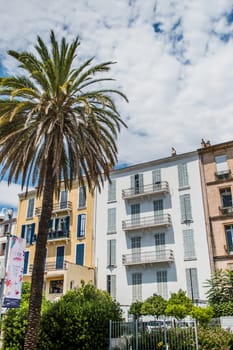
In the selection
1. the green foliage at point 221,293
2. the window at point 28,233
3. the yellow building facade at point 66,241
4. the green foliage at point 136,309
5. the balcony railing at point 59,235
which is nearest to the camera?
the green foliage at point 221,293

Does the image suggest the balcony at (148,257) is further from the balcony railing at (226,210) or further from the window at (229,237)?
the balcony railing at (226,210)

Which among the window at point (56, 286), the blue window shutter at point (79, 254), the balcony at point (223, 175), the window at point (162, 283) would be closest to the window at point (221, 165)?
the balcony at point (223, 175)

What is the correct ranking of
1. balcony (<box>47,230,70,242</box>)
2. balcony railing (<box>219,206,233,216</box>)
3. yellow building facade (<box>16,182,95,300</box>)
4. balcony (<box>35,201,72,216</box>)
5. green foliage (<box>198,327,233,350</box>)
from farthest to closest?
balcony (<box>35,201,72,216</box>)
balcony (<box>47,230,70,242</box>)
yellow building facade (<box>16,182,95,300</box>)
balcony railing (<box>219,206,233,216</box>)
green foliage (<box>198,327,233,350</box>)

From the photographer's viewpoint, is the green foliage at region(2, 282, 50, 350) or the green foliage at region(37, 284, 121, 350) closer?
the green foliage at region(37, 284, 121, 350)

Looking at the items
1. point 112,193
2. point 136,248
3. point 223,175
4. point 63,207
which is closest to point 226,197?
point 223,175

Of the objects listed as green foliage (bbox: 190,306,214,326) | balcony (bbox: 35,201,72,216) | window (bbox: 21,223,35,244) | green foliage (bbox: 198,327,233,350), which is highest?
balcony (bbox: 35,201,72,216)

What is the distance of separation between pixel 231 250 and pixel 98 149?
19.8 metres

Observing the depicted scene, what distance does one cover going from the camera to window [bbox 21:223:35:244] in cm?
4339

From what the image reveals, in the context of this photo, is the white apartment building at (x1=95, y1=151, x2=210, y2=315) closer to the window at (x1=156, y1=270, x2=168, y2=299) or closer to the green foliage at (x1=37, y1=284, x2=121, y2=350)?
the window at (x1=156, y1=270, x2=168, y2=299)

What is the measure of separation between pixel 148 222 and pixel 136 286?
6495 millimetres

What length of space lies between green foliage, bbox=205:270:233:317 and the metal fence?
10968 mm

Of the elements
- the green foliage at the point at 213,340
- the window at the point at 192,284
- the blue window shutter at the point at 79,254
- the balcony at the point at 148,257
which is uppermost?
the blue window shutter at the point at 79,254

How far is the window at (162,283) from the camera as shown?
112 feet

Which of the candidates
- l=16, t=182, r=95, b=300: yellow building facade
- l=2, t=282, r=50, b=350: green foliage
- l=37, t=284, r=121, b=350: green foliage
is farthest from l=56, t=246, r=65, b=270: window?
l=37, t=284, r=121, b=350: green foliage
